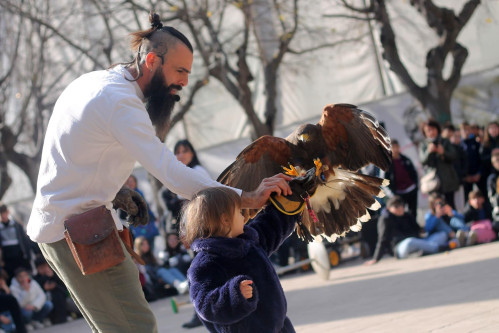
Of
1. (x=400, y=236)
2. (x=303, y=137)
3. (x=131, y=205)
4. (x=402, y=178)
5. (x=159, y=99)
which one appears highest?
(x=159, y=99)

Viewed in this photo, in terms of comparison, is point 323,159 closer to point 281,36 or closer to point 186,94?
point 281,36

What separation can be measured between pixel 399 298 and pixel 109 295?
3770 mm

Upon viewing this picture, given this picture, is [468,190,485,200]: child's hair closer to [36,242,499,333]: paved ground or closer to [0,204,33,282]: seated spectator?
[36,242,499,333]: paved ground

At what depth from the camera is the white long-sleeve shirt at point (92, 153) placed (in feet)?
9.25

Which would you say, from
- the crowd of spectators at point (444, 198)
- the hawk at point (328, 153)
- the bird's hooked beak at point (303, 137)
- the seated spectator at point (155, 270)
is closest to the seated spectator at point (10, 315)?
the seated spectator at point (155, 270)

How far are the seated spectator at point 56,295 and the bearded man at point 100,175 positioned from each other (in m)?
7.18

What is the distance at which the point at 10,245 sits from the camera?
33.4 feet

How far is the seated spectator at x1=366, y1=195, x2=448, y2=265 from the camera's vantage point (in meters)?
9.34

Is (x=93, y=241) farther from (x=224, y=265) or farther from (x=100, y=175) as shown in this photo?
(x=224, y=265)

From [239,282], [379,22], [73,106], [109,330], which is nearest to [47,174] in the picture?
[73,106]

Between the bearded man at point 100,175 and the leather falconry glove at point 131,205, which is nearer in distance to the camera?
the bearded man at point 100,175

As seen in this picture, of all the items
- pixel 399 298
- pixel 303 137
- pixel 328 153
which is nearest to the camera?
pixel 303 137

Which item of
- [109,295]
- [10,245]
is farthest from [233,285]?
[10,245]

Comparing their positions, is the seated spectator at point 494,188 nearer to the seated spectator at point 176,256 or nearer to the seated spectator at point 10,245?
the seated spectator at point 176,256
